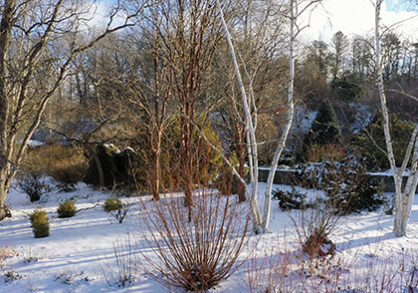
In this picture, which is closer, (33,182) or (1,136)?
(1,136)

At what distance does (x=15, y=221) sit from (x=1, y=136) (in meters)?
2.15

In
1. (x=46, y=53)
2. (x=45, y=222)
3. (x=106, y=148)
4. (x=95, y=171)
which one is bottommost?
(x=45, y=222)

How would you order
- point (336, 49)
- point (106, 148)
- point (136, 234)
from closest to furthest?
point (136, 234), point (106, 148), point (336, 49)

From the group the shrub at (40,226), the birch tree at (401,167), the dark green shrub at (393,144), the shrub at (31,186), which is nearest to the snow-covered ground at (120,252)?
the shrub at (40,226)

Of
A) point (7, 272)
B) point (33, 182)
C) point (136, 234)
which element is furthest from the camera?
point (33, 182)

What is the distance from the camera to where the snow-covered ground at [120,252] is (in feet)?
12.4

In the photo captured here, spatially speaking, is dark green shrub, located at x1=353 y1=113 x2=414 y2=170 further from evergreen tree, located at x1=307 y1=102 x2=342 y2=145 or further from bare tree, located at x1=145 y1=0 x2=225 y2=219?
bare tree, located at x1=145 y1=0 x2=225 y2=219

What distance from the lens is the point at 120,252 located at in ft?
15.8

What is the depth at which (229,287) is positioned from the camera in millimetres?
3574

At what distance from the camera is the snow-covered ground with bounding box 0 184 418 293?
12.4 ft

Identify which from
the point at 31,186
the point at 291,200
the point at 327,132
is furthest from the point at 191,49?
the point at 327,132

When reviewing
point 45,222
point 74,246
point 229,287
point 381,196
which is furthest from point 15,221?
point 381,196

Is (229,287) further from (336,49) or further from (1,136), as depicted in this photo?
(336,49)

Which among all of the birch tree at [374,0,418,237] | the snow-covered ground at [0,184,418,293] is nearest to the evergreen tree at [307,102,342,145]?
the snow-covered ground at [0,184,418,293]
